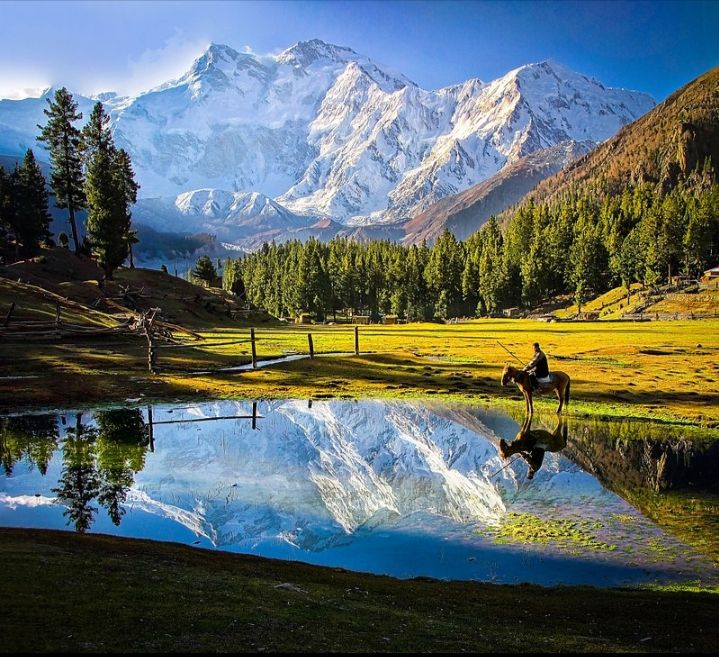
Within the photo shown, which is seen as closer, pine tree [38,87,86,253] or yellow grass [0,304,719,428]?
yellow grass [0,304,719,428]

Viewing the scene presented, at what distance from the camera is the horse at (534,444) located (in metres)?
21.9

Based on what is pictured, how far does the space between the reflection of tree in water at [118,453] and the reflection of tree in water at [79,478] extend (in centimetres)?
28

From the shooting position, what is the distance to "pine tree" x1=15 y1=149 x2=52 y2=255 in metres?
94.9

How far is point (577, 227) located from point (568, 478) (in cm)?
14193

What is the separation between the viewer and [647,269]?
12569cm

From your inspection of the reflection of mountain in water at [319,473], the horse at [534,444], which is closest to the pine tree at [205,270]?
the reflection of mountain in water at [319,473]

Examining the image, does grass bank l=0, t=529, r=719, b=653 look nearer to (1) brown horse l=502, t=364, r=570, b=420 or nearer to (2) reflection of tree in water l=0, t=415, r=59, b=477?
(2) reflection of tree in water l=0, t=415, r=59, b=477

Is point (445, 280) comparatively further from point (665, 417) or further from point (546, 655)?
point (546, 655)

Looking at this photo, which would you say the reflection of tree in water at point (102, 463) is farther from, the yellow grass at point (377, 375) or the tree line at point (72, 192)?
the tree line at point (72, 192)

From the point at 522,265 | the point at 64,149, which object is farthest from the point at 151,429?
the point at 522,265

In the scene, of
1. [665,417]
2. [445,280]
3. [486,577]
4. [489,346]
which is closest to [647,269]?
[445,280]

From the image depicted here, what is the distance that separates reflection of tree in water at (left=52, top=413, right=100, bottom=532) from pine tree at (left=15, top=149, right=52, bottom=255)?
82455 mm

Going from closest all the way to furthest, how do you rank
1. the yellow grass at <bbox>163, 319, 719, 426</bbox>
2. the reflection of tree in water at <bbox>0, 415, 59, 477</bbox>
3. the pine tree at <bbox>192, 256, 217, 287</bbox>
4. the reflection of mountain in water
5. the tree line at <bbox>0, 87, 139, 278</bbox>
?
the reflection of mountain in water → the reflection of tree in water at <bbox>0, 415, 59, 477</bbox> → the yellow grass at <bbox>163, 319, 719, 426</bbox> → the tree line at <bbox>0, 87, 139, 278</bbox> → the pine tree at <bbox>192, 256, 217, 287</bbox>

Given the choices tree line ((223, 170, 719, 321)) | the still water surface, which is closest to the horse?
the still water surface
